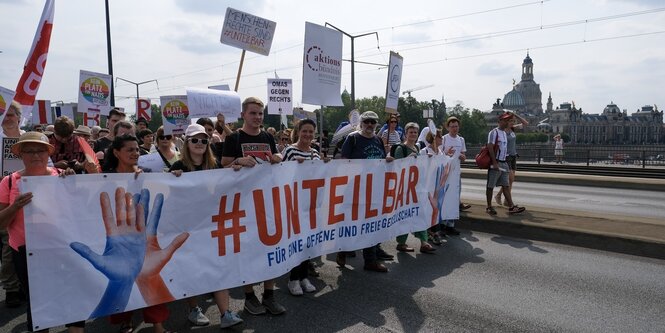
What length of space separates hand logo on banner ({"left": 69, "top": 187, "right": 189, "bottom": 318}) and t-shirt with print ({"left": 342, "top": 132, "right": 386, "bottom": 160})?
2.63 metres

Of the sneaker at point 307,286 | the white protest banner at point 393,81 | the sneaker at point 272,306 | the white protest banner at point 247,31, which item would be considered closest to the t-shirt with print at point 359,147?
the sneaker at point 307,286

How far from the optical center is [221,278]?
177 inches

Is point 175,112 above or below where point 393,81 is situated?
below

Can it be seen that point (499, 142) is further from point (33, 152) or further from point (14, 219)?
point (14, 219)

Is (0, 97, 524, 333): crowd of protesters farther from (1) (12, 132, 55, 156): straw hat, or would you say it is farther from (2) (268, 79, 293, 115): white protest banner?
(2) (268, 79, 293, 115): white protest banner

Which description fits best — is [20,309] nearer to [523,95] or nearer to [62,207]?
[62,207]

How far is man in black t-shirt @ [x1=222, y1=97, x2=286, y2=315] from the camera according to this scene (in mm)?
4777

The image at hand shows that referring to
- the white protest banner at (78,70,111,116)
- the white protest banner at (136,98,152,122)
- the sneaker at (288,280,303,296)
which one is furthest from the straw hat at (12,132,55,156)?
the white protest banner at (136,98,152,122)

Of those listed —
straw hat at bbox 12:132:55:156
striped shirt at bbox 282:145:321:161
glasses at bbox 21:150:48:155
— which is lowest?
striped shirt at bbox 282:145:321:161

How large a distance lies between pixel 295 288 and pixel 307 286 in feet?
0.50

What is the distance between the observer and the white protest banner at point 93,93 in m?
12.3

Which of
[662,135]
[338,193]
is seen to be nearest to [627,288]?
[338,193]

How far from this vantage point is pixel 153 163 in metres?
5.14

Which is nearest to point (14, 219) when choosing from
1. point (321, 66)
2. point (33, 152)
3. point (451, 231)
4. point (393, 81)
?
point (33, 152)
